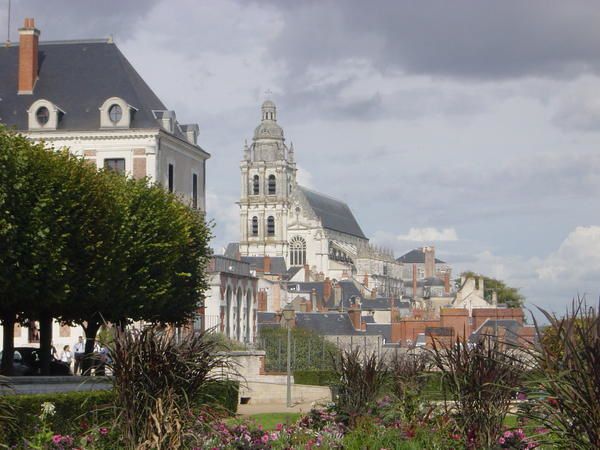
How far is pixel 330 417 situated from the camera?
1579 centimetres

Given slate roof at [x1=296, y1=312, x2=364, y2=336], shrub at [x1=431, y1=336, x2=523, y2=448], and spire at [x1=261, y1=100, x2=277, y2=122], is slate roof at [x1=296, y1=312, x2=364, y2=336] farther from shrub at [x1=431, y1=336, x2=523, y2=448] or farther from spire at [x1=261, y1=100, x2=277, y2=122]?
spire at [x1=261, y1=100, x2=277, y2=122]

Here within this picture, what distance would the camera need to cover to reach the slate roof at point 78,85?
44.6m

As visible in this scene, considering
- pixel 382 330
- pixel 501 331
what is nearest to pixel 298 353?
pixel 501 331

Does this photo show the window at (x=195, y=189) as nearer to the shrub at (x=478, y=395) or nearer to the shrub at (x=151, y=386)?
the shrub at (x=478, y=395)

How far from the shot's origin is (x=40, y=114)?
44406 millimetres

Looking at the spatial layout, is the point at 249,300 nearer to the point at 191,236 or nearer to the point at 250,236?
the point at 191,236

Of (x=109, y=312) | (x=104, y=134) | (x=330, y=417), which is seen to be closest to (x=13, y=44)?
(x=104, y=134)

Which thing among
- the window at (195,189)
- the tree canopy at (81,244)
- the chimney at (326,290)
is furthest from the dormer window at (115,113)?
the chimney at (326,290)

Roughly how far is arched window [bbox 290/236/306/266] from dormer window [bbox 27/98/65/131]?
137545mm

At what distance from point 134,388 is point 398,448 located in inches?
142

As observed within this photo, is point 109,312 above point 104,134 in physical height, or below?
below

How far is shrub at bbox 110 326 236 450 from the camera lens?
460 inches

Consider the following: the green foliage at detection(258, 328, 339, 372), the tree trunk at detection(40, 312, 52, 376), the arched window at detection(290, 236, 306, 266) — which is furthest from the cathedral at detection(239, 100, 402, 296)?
the tree trunk at detection(40, 312, 52, 376)

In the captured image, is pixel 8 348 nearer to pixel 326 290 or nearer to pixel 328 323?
pixel 328 323
